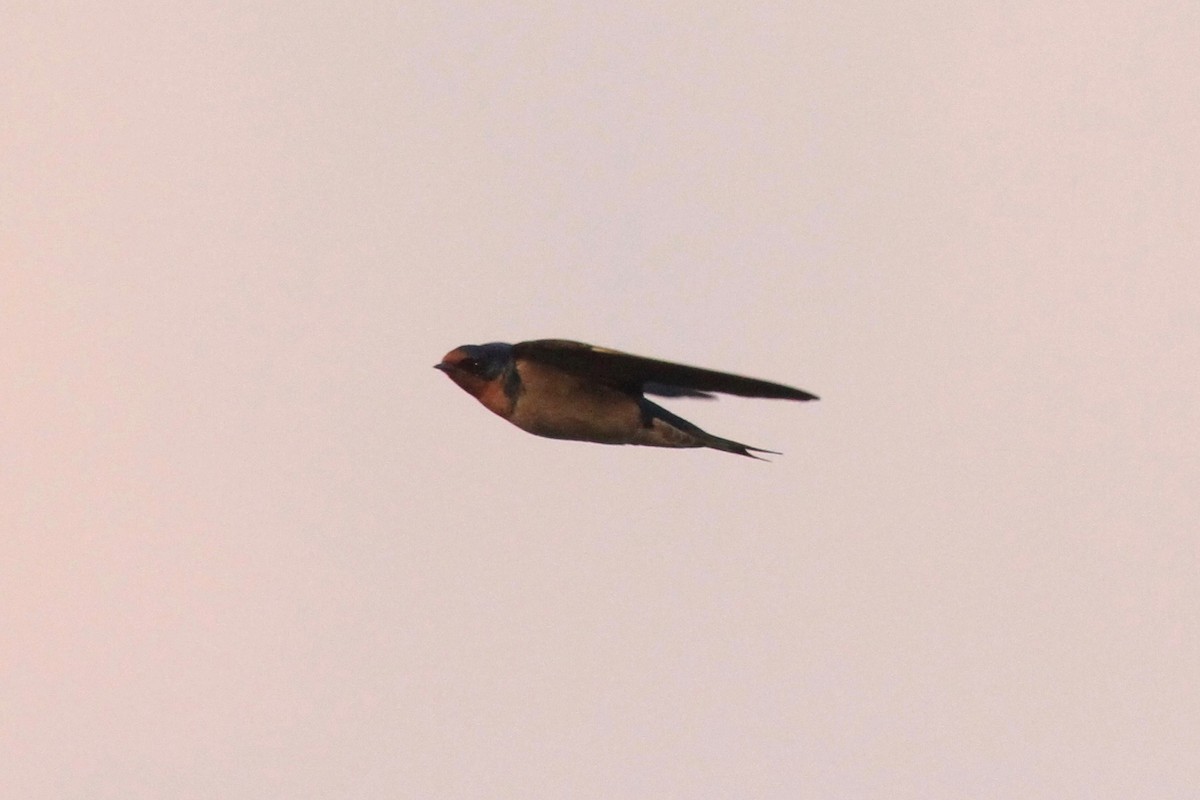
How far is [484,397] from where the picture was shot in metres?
12.2

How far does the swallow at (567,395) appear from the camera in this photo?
39.1 feet

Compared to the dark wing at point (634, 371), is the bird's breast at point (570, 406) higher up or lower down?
lower down

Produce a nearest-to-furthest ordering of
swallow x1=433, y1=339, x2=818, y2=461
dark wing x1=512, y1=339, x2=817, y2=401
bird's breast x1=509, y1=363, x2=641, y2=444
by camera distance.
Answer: dark wing x1=512, y1=339, x2=817, y2=401 → swallow x1=433, y1=339, x2=818, y2=461 → bird's breast x1=509, y1=363, x2=641, y2=444

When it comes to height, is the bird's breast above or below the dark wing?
below

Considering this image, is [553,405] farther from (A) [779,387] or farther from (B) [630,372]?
(A) [779,387]

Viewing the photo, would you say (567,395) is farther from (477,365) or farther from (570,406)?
(477,365)

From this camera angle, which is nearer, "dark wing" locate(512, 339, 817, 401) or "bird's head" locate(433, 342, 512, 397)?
"dark wing" locate(512, 339, 817, 401)

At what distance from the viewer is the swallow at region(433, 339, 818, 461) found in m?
11.9

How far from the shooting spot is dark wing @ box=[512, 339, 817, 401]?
35.9ft

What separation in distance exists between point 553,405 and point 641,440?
596mm

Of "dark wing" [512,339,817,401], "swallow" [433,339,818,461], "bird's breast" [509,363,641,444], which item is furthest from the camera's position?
"bird's breast" [509,363,641,444]

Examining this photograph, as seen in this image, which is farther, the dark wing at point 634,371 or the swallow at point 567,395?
the swallow at point 567,395

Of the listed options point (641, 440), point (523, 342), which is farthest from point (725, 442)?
point (523, 342)

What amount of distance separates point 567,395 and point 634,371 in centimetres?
52
